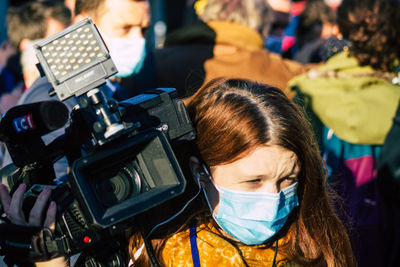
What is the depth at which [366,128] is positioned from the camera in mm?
2656

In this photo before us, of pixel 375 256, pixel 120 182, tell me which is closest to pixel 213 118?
pixel 120 182

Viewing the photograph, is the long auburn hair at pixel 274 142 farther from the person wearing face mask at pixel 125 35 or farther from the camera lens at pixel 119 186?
the person wearing face mask at pixel 125 35

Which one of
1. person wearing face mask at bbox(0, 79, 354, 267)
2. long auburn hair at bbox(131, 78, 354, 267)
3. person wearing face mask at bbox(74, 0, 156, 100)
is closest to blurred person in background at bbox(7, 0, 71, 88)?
person wearing face mask at bbox(74, 0, 156, 100)

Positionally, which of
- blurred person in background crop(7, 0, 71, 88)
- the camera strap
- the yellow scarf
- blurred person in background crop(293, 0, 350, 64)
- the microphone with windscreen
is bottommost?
blurred person in background crop(293, 0, 350, 64)

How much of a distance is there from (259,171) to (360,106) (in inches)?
50.8

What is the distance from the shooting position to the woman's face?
167 centimetres

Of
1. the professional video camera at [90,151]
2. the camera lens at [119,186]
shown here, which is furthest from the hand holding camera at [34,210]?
the camera lens at [119,186]

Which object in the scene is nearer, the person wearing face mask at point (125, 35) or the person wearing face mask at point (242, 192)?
the person wearing face mask at point (242, 192)

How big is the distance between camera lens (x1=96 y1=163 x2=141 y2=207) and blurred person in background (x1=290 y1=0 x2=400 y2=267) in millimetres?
1642

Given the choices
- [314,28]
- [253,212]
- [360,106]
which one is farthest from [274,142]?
[314,28]

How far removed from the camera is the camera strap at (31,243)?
128 cm

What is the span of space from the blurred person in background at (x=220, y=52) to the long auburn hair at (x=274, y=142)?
75 cm

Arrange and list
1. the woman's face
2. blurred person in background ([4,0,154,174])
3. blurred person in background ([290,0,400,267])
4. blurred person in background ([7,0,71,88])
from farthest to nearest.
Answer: blurred person in background ([7,0,71,88]), blurred person in background ([290,0,400,267]), blurred person in background ([4,0,154,174]), the woman's face

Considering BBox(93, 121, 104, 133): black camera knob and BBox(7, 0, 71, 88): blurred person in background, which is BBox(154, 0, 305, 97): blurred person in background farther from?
BBox(93, 121, 104, 133): black camera knob
